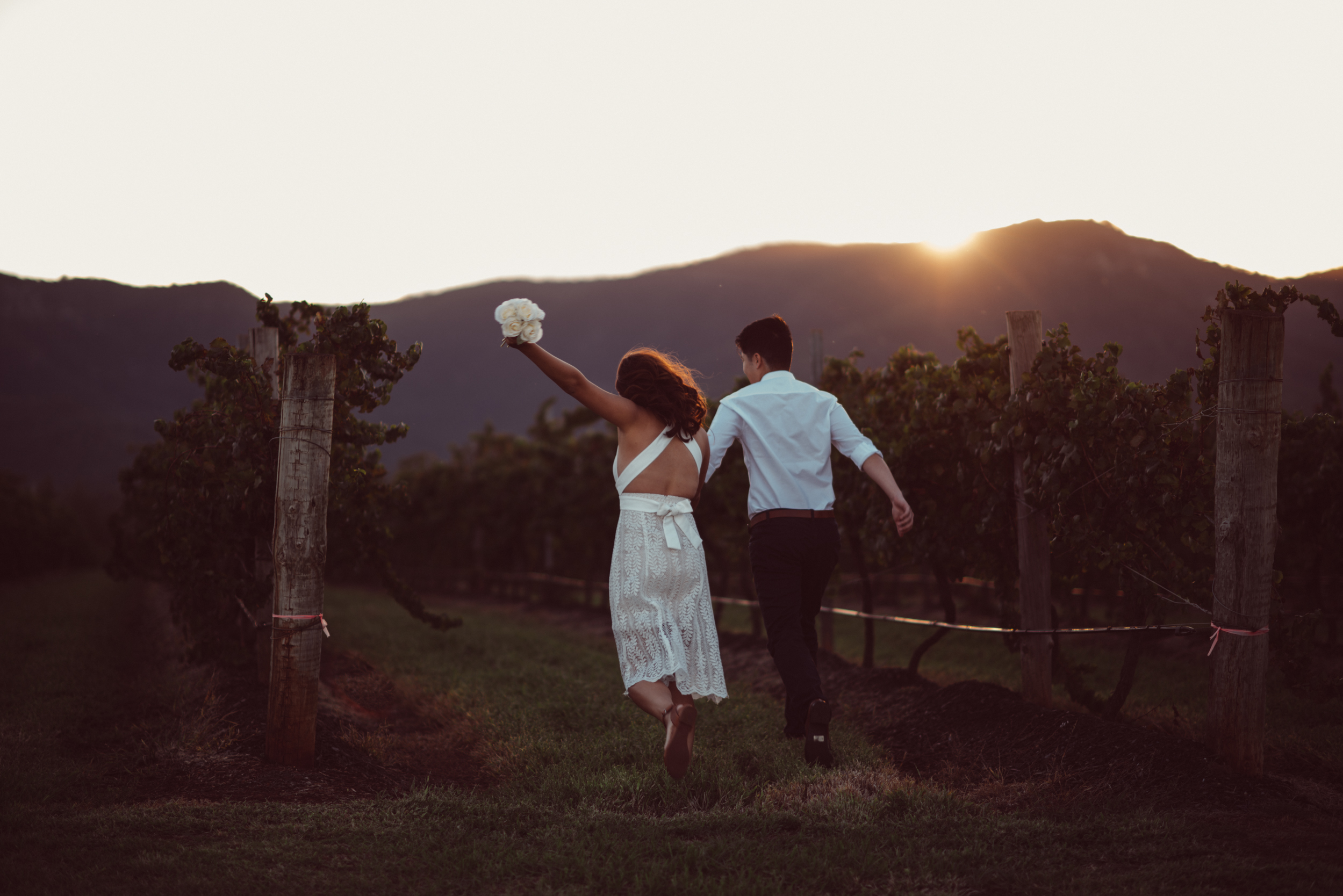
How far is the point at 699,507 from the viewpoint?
47.1ft

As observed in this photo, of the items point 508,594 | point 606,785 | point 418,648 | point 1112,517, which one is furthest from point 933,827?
point 508,594

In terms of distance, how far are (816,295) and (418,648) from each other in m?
70.8

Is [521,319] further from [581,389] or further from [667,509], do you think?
[667,509]

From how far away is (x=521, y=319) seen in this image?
167 inches

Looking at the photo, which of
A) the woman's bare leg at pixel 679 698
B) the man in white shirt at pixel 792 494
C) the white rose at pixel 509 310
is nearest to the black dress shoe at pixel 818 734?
the man in white shirt at pixel 792 494

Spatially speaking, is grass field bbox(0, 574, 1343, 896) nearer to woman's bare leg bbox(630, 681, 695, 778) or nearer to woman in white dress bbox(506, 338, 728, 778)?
woman's bare leg bbox(630, 681, 695, 778)

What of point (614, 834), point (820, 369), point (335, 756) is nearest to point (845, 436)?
point (614, 834)

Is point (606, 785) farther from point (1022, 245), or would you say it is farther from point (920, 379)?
point (1022, 245)

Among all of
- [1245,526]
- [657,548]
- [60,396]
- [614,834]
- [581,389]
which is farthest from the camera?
[60,396]

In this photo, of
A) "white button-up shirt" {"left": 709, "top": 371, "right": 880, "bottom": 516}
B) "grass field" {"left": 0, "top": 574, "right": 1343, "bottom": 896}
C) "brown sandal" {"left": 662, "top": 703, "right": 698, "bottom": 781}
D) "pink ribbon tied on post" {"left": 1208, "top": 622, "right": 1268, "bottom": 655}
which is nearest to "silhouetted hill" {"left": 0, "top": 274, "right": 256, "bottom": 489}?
"grass field" {"left": 0, "top": 574, "right": 1343, "bottom": 896}

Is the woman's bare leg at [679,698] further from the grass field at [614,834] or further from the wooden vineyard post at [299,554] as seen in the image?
the wooden vineyard post at [299,554]

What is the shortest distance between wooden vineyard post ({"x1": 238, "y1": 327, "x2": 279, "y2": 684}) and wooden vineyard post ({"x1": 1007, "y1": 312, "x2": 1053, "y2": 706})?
18.3ft

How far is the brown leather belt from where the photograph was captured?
5.04 metres

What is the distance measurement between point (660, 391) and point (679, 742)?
1.61 m
